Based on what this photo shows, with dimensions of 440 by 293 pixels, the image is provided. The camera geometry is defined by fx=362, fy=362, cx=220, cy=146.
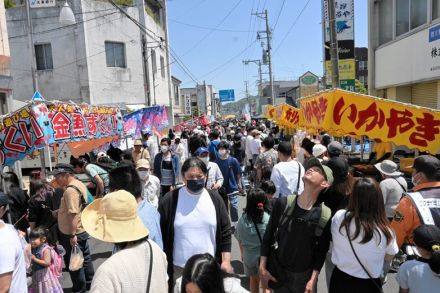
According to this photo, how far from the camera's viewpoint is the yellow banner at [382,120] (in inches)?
185

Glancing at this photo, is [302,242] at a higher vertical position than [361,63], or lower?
lower

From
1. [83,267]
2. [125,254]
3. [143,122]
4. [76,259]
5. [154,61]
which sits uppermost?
[154,61]

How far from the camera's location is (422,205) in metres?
3.05

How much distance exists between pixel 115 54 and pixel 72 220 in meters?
19.3

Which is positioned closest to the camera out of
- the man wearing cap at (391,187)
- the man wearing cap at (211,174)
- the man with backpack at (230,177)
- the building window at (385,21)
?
the man wearing cap at (391,187)

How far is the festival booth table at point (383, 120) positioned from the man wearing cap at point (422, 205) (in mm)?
1583

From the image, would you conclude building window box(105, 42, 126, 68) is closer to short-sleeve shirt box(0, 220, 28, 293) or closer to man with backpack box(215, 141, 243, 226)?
man with backpack box(215, 141, 243, 226)

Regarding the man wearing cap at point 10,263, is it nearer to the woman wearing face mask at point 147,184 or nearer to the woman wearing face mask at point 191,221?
the woman wearing face mask at point 191,221

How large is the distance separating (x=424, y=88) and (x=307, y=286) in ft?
37.3

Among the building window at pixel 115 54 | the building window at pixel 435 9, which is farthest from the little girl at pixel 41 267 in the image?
the building window at pixel 115 54

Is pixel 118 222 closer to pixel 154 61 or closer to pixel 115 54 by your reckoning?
pixel 115 54

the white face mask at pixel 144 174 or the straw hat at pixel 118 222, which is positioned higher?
the straw hat at pixel 118 222

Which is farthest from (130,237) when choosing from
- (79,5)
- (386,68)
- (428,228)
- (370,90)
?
(79,5)

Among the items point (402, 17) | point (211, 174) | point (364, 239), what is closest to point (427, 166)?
point (364, 239)
